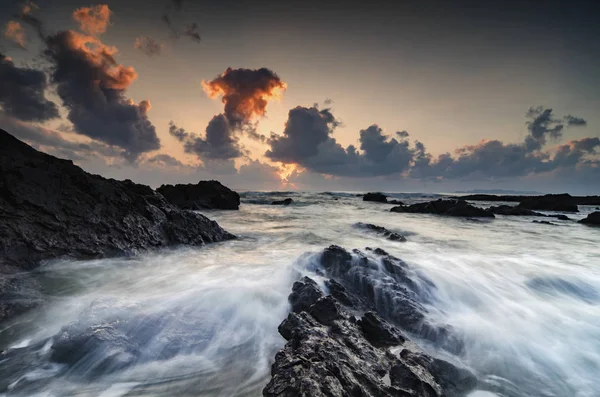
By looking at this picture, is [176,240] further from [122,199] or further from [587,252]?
[587,252]

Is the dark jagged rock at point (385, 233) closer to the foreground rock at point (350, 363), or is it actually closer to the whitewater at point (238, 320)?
the whitewater at point (238, 320)

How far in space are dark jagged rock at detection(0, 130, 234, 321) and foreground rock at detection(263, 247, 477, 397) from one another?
13.9 feet

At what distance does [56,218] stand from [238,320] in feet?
16.0

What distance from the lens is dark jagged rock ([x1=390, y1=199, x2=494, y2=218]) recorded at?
23.0 metres

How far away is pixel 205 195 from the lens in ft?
82.9

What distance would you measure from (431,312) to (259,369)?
3382 mm

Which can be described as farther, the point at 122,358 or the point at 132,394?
the point at 122,358

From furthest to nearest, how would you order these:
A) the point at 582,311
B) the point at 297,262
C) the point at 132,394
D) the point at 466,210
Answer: the point at 466,210
the point at 297,262
the point at 582,311
the point at 132,394

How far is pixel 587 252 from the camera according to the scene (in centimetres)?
1049

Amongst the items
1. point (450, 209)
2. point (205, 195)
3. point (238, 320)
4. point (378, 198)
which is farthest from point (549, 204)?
point (238, 320)

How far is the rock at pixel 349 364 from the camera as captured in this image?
230 centimetres

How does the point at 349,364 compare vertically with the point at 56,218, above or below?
below

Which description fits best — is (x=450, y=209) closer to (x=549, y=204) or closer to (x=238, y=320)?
(x=549, y=204)

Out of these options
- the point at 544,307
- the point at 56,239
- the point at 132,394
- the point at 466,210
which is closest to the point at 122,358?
the point at 132,394
